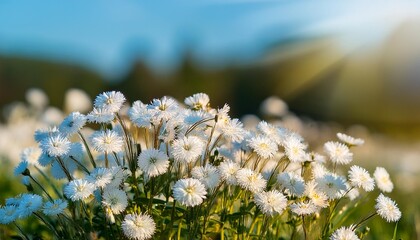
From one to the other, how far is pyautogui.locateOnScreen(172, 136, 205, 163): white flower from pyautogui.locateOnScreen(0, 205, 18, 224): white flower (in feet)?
2.21

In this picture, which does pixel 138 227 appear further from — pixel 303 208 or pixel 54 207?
pixel 303 208

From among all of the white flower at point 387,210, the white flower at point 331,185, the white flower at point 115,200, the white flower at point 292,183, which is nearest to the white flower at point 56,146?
the white flower at point 115,200

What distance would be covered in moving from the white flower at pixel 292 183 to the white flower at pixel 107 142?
0.61 metres

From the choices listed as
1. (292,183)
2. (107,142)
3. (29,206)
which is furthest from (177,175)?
(29,206)

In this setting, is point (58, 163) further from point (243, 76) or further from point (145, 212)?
point (243, 76)

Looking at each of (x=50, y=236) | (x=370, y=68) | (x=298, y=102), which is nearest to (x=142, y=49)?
(x=298, y=102)

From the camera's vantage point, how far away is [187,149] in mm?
2096

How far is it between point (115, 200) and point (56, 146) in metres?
0.30

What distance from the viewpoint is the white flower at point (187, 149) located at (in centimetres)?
206

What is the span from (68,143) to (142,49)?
36738 millimetres

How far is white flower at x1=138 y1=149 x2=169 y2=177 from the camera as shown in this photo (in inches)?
81.9

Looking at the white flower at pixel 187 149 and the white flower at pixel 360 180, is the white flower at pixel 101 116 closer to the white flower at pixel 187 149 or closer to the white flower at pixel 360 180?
the white flower at pixel 187 149

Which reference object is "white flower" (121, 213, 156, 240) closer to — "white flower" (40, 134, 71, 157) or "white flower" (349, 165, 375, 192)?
"white flower" (40, 134, 71, 157)

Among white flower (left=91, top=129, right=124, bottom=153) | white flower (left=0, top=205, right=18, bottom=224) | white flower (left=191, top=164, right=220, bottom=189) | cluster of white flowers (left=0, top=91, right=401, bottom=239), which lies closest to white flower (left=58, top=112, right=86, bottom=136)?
cluster of white flowers (left=0, top=91, right=401, bottom=239)
